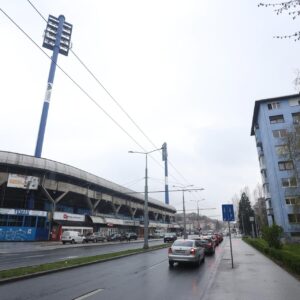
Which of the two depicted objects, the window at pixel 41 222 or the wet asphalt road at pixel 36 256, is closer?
the wet asphalt road at pixel 36 256

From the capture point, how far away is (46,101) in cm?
5828

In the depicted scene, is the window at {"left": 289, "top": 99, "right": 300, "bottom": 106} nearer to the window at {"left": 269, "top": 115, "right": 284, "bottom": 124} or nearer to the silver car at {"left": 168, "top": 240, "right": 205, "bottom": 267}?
the window at {"left": 269, "top": 115, "right": 284, "bottom": 124}

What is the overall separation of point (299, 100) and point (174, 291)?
4846 centimetres

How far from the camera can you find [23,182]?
4544 centimetres

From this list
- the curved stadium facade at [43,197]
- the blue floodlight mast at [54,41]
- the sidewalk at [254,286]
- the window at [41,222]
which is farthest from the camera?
the blue floodlight mast at [54,41]

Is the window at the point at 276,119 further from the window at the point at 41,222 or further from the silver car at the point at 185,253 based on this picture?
the window at the point at 41,222

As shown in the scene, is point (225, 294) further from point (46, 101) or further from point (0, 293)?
point (46, 101)

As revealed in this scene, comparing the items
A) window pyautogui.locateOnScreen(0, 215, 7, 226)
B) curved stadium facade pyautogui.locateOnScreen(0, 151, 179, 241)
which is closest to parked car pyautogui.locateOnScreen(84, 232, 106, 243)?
curved stadium facade pyautogui.locateOnScreen(0, 151, 179, 241)

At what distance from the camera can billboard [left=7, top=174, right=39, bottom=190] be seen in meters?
44.2

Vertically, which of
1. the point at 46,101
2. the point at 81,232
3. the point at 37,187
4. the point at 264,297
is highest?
the point at 46,101

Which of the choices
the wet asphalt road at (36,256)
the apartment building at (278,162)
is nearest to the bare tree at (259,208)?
the apartment building at (278,162)

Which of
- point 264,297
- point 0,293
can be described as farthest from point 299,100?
point 0,293

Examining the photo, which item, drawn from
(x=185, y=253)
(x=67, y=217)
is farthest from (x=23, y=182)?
(x=185, y=253)

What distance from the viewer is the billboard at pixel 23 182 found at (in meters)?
44.2
